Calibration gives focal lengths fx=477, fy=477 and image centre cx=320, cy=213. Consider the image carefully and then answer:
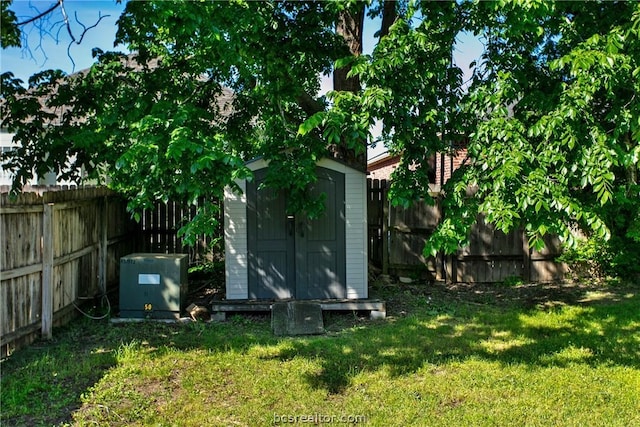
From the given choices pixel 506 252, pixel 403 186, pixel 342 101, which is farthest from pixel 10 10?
pixel 506 252

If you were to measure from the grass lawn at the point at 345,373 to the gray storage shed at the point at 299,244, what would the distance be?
511 mm

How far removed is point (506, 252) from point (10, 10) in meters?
7.20

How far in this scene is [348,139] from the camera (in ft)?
14.5

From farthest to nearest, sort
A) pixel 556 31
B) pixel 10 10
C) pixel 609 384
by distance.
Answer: pixel 556 31, pixel 10 10, pixel 609 384

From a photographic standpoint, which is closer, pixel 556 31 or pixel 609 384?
pixel 609 384

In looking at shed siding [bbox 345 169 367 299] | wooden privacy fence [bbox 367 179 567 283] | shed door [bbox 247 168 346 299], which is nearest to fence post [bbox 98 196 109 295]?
shed door [bbox 247 168 346 299]

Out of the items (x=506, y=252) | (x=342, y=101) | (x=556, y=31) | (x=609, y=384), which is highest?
(x=556, y=31)

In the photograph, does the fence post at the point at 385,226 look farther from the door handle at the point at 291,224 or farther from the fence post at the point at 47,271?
the fence post at the point at 47,271

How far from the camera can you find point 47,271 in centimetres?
484

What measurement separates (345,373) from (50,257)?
324 cm

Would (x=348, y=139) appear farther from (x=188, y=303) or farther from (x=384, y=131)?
(x=188, y=303)

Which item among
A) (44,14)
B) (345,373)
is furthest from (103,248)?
(345,373)

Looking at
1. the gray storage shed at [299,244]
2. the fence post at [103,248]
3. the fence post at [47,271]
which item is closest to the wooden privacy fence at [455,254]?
the gray storage shed at [299,244]

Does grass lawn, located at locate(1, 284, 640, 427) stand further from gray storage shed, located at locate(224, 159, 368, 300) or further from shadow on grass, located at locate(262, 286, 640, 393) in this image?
gray storage shed, located at locate(224, 159, 368, 300)
